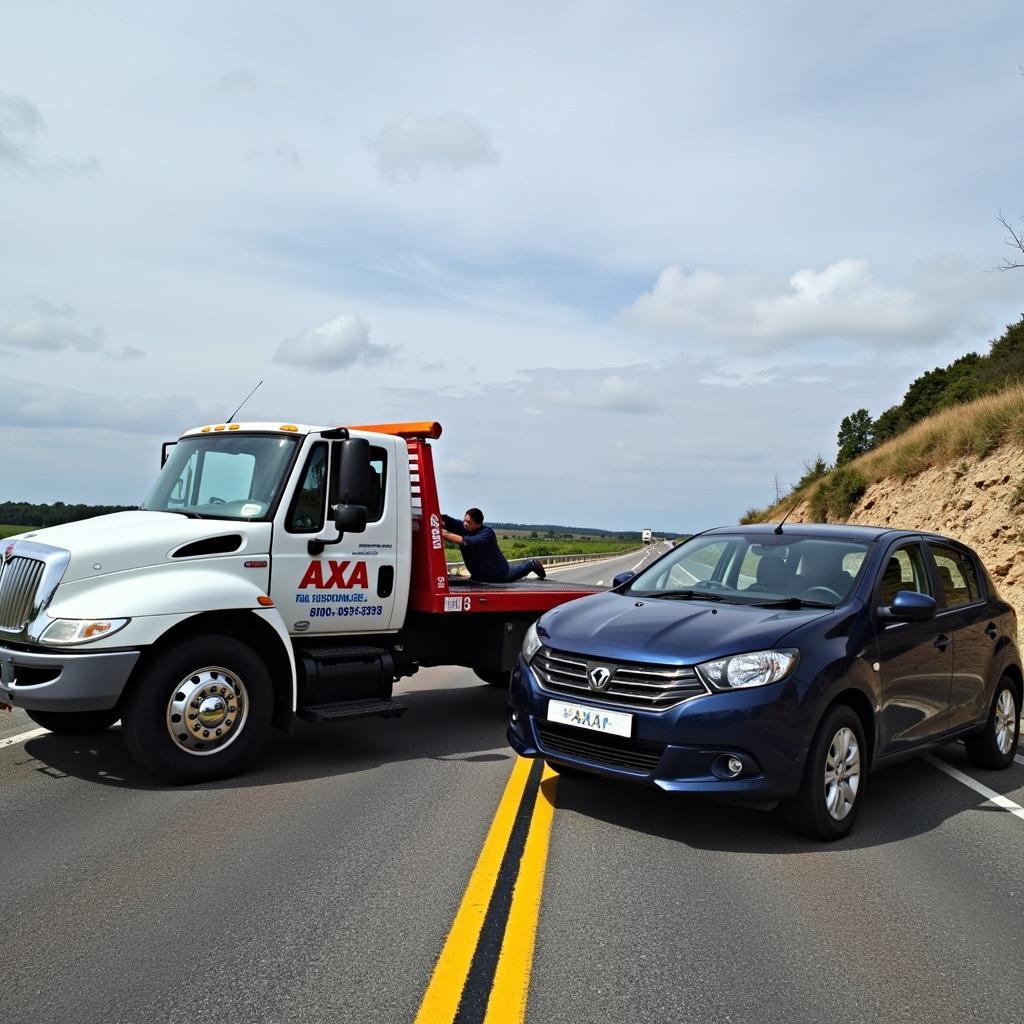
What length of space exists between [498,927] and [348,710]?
10.7ft

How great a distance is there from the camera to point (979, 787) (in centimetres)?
684

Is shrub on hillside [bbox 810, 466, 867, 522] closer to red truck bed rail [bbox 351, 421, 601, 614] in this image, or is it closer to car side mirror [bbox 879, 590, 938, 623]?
red truck bed rail [bbox 351, 421, 601, 614]

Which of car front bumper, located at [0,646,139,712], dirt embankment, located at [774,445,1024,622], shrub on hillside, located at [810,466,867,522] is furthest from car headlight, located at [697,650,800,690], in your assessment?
shrub on hillside, located at [810,466,867,522]

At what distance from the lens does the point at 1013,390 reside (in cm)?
2283

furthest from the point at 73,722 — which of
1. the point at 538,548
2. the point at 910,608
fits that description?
the point at 538,548

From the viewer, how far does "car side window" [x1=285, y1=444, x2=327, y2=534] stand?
7.12m

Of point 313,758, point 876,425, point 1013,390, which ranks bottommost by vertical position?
point 313,758


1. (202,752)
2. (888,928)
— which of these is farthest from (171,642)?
(888,928)

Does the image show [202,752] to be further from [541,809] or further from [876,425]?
[876,425]

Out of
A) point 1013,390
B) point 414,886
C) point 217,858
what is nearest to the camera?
point 414,886

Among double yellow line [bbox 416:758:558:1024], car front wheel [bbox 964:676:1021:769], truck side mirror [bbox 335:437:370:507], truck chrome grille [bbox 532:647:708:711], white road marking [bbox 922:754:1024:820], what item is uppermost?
truck side mirror [bbox 335:437:370:507]

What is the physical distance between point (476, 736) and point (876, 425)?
7262 centimetres

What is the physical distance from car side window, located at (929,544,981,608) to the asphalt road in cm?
137

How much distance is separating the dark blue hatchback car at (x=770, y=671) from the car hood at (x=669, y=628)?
0.01 m
